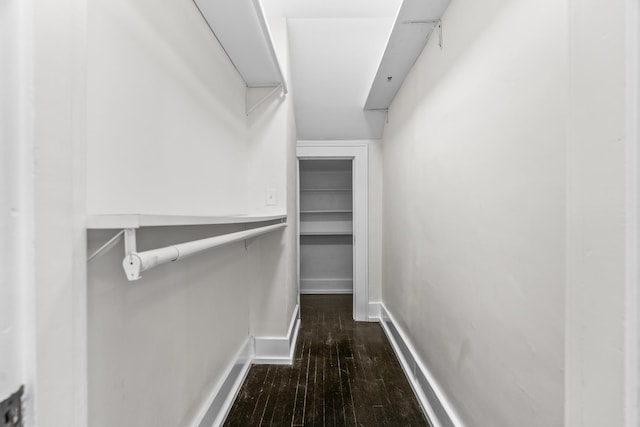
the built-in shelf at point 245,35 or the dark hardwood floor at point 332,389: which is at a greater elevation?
the built-in shelf at point 245,35

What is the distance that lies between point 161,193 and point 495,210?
107 cm

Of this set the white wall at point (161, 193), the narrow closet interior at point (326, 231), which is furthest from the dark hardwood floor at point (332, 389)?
the narrow closet interior at point (326, 231)

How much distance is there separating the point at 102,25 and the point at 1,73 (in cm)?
40

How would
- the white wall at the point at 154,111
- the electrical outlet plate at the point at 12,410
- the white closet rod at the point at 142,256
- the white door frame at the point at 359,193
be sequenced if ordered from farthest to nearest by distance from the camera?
the white door frame at the point at 359,193, the white wall at the point at 154,111, the white closet rod at the point at 142,256, the electrical outlet plate at the point at 12,410

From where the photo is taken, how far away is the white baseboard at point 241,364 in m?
1.31

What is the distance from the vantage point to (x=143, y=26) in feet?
2.76

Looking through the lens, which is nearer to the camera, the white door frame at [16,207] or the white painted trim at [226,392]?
the white door frame at [16,207]

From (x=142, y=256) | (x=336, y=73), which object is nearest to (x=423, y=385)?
(x=142, y=256)

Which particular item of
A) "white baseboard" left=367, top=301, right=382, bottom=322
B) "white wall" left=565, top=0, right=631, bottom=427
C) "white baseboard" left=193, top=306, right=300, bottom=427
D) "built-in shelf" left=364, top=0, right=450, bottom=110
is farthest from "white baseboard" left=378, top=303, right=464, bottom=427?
"built-in shelf" left=364, top=0, right=450, bottom=110

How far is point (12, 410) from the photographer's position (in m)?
0.40

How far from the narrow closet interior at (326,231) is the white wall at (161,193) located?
7.66ft

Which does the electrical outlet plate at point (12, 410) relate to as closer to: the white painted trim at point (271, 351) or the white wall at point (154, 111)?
the white wall at point (154, 111)

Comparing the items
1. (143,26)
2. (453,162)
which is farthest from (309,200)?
(143,26)

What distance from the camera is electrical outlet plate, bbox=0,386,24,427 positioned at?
0.38 m
